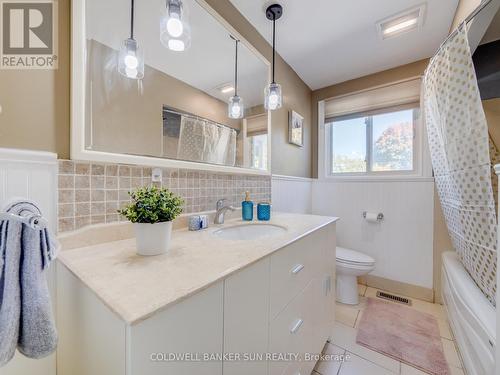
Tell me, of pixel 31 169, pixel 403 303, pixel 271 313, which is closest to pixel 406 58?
pixel 403 303

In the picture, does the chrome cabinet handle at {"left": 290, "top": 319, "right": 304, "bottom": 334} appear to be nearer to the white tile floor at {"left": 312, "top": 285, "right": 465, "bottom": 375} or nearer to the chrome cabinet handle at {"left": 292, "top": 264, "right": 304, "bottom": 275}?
the chrome cabinet handle at {"left": 292, "top": 264, "right": 304, "bottom": 275}

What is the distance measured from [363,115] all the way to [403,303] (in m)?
1.86

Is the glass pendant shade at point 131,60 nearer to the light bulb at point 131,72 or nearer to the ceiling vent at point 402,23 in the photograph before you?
the light bulb at point 131,72

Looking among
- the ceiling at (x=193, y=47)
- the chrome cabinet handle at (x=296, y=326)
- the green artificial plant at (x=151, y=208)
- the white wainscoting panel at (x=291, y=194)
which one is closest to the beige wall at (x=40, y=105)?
the ceiling at (x=193, y=47)

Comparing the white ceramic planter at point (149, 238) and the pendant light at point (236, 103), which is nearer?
the white ceramic planter at point (149, 238)

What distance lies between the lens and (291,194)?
212 cm

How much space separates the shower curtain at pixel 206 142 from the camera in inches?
44.9

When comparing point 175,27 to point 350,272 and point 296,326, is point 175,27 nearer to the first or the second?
point 296,326

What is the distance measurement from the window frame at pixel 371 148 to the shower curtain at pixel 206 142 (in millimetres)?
1520

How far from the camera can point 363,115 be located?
2.29m

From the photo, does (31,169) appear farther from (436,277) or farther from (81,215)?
(436,277)

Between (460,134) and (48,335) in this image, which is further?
(460,134)

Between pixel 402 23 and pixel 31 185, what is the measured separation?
7.69 ft

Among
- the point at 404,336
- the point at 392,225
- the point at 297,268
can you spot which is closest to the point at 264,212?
the point at 297,268
